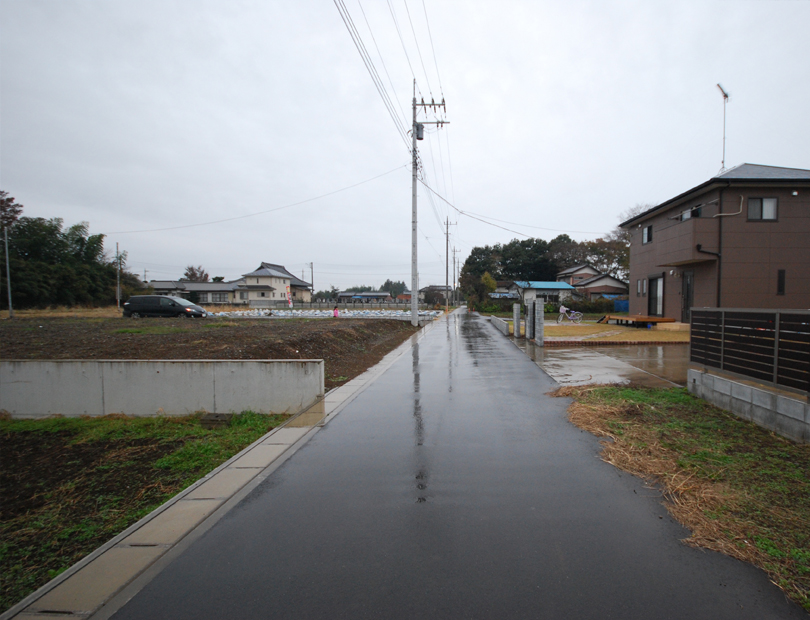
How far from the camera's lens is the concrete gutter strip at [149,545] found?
8.59ft

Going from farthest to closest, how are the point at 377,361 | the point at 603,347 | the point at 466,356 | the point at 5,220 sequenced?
the point at 5,220 < the point at 603,347 < the point at 466,356 < the point at 377,361

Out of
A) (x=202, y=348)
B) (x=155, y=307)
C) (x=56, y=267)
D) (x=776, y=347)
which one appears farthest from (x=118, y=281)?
(x=776, y=347)

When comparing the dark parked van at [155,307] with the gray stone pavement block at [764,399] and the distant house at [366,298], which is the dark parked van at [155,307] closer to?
the gray stone pavement block at [764,399]

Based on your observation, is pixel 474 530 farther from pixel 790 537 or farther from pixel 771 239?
pixel 771 239

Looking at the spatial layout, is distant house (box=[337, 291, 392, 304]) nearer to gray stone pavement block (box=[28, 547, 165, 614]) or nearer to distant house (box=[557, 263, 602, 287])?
distant house (box=[557, 263, 602, 287])

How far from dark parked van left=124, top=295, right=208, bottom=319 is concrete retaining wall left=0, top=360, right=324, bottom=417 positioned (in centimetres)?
2167

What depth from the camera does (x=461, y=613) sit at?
247 cm

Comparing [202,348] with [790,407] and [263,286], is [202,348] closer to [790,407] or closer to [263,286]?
[790,407]

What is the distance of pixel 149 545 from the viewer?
325 cm

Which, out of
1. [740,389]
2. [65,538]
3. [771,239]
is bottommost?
[65,538]

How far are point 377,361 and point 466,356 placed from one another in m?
2.76

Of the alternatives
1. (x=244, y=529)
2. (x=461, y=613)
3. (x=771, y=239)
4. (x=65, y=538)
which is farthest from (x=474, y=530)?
(x=771, y=239)

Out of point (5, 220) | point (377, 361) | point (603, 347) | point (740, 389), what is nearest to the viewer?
point (740, 389)

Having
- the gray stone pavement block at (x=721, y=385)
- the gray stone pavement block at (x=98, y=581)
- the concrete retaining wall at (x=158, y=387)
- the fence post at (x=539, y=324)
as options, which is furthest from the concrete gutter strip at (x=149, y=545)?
the fence post at (x=539, y=324)
